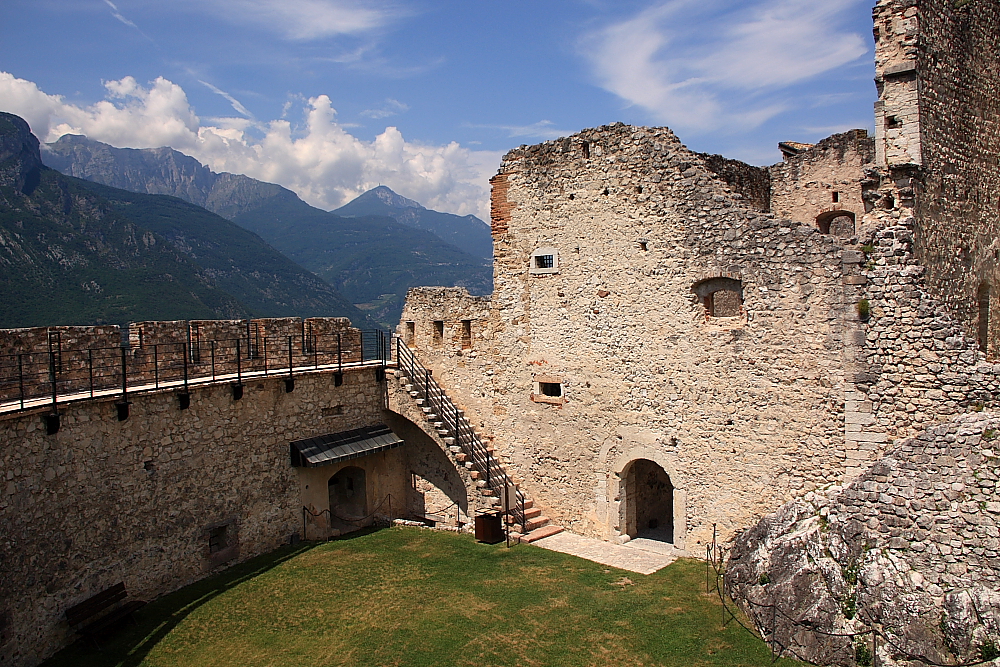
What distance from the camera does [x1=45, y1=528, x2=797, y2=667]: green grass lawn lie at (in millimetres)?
10000

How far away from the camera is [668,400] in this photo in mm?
13812

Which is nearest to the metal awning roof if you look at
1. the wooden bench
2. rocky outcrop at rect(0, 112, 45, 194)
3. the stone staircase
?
the stone staircase

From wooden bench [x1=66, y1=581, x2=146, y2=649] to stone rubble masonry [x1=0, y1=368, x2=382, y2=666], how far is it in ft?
0.61

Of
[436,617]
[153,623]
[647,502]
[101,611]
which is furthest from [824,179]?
[101,611]

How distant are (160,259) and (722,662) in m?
70.7

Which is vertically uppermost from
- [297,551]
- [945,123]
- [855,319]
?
[945,123]

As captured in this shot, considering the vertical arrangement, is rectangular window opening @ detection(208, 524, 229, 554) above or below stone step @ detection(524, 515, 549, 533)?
above

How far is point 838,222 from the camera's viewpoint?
16750 mm

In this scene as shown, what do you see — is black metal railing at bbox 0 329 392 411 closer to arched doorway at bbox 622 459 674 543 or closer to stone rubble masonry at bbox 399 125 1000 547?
stone rubble masonry at bbox 399 125 1000 547

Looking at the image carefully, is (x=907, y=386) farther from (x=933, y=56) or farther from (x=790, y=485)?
(x=933, y=56)

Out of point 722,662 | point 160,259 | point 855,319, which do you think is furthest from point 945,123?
point 160,259

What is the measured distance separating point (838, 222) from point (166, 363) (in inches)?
A: 619

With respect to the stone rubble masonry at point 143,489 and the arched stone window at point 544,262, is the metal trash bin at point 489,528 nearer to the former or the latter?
the stone rubble masonry at point 143,489

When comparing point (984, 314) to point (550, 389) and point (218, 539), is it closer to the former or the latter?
point (550, 389)
